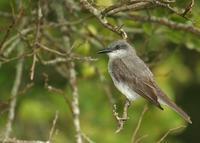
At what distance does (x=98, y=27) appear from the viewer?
8227mm

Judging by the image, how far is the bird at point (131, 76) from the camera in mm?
6449

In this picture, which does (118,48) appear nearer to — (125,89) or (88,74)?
(125,89)

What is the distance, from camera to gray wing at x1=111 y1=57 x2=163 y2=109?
6.48 m

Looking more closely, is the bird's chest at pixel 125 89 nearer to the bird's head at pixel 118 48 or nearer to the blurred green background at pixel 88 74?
the bird's head at pixel 118 48

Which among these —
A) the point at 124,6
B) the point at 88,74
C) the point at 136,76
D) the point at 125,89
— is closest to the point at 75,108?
the point at 125,89

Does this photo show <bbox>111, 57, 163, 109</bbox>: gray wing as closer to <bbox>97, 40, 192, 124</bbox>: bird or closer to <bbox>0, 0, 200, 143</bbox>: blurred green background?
<bbox>97, 40, 192, 124</bbox>: bird

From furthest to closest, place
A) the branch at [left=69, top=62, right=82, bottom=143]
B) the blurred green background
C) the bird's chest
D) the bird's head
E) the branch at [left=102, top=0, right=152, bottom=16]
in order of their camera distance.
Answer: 1. the blurred green background
2. the bird's head
3. the bird's chest
4. the branch at [left=69, top=62, right=82, bottom=143]
5. the branch at [left=102, top=0, right=152, bottom=16]

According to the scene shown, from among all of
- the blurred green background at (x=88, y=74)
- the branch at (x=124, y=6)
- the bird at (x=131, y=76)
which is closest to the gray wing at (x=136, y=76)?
the bird at (x=131, y=76)

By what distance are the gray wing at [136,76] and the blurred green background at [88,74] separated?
1.31 feet

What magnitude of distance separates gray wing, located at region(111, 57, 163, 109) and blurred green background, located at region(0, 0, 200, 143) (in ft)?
1.31

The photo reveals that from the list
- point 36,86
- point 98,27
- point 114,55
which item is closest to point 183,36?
point 114,55

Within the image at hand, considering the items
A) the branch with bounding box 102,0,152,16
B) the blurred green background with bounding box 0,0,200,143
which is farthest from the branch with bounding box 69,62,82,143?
the branch with bounding box 102,0,152,16

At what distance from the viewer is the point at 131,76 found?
6.55 metres

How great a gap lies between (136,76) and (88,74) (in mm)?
1302
